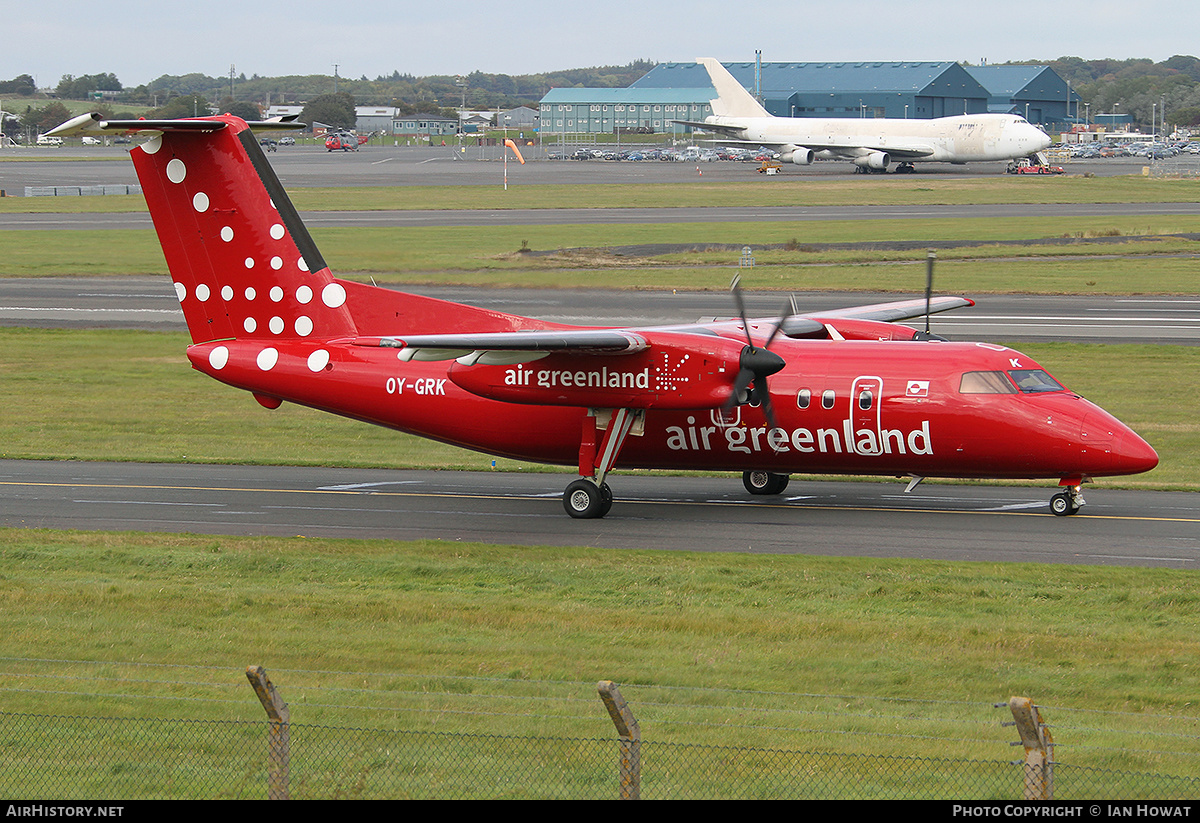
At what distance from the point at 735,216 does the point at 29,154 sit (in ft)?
405

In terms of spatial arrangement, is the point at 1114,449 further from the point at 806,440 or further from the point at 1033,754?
the point at 1033,754

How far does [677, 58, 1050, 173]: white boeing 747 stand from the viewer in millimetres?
121688

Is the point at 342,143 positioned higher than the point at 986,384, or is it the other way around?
the point at 342,143

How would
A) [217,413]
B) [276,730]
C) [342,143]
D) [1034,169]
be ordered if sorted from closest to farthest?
[276,730] → [217,413] → [1034,169] → [342,143]

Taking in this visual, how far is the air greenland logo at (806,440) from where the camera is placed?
79.9 feet

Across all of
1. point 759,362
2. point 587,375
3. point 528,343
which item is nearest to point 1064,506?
point 759,362

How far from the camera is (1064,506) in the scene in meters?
24.4

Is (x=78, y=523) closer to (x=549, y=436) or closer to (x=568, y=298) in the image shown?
(x=549, y=436)

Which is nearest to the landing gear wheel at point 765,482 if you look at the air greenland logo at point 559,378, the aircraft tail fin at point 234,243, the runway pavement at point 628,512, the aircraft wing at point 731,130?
the runway pavement at point 628,512

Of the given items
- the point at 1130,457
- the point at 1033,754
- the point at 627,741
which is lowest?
the point at 1130,457

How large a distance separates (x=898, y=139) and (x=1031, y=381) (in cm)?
10539

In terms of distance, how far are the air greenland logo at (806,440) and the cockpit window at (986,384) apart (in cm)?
104

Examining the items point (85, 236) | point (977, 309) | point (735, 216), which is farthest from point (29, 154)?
point (977, 309)

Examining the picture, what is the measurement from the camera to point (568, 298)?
56500 millimetres
